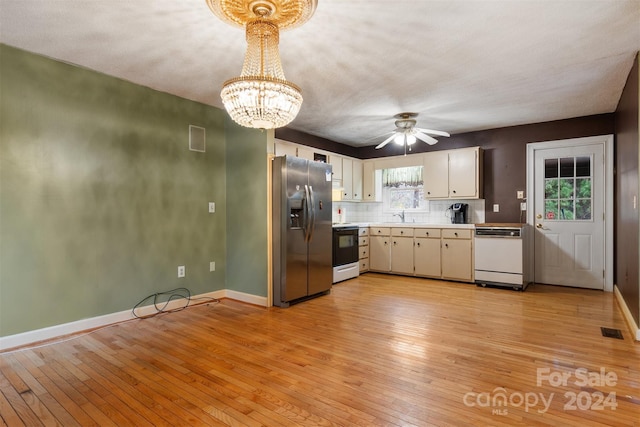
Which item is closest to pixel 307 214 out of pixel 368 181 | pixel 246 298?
pixel 246 298

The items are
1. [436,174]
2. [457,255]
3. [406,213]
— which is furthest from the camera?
[406,213]

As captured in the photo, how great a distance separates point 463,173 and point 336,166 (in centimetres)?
196

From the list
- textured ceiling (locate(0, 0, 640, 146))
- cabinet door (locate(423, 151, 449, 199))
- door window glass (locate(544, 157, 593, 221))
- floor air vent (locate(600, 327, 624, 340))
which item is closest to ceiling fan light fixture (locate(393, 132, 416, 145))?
textured ceiling (locate(0, 0, 640, 146))

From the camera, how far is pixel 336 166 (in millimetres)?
5746

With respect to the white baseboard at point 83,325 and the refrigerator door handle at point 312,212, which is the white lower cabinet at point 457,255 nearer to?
the refrigerator door handle at point 312,212

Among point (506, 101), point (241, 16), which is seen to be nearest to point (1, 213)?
point (241, 16)

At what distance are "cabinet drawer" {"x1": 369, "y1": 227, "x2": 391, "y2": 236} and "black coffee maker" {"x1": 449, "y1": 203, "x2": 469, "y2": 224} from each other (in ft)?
3.36

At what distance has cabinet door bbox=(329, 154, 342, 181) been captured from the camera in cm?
565

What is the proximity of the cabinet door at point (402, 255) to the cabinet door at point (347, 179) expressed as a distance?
3.43ft

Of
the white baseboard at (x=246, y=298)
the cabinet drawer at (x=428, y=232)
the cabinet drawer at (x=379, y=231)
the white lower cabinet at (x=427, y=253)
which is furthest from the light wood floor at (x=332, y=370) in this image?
the cabinet drawer at (x=379, y=231)

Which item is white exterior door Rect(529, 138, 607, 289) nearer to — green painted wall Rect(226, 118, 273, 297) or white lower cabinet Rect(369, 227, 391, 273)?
white lower cabinet Rect(369, 227, 391, 273)

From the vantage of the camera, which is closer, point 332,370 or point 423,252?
point 332,370

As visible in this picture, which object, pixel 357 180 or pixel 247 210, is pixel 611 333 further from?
pixel 357 180

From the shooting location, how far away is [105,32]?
8.18ft
